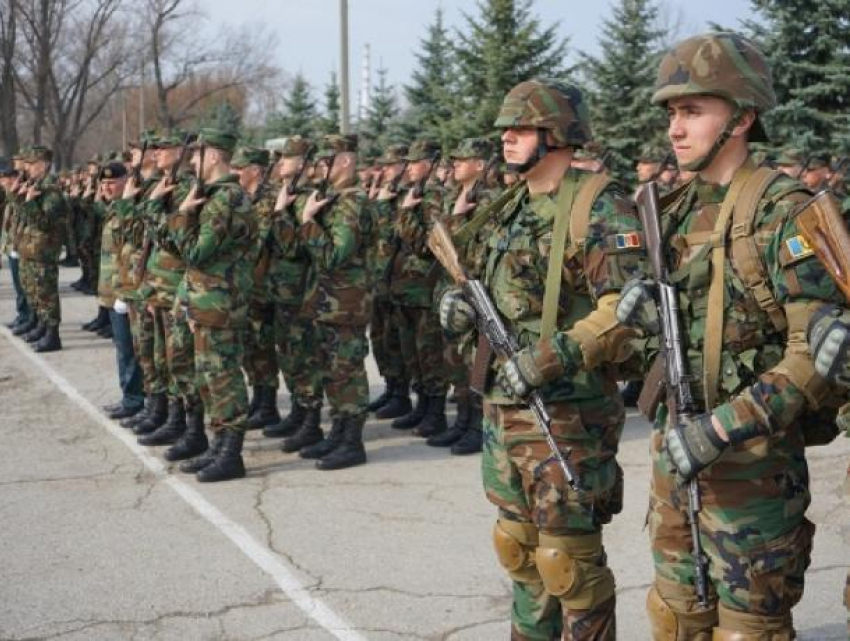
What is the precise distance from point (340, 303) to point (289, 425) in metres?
1.38

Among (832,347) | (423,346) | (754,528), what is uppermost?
(832,347)

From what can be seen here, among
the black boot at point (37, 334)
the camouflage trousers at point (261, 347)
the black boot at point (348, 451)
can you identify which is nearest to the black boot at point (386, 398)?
the camouflage trousers at point (261, 347)

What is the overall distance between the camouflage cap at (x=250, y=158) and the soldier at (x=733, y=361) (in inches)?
215

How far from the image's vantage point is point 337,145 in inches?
281

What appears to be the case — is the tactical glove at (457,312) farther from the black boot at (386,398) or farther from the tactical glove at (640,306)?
the black boot at (386,398)

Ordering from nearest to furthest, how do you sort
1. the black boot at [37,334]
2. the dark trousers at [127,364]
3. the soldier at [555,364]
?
the soldier at [555,364], the dark trousers at [127,364], the black boot at [37,334]

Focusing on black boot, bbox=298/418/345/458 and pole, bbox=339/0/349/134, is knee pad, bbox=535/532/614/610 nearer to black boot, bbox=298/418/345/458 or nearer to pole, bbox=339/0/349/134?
black boot, bbox=298/418/345/458

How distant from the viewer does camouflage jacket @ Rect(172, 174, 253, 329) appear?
237 inches

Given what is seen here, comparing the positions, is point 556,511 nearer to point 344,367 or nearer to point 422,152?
point 344,367

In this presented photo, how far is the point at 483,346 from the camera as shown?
363cm

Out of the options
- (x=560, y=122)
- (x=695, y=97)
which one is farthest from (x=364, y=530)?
(x=695, y=97)

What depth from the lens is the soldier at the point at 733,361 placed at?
254cm

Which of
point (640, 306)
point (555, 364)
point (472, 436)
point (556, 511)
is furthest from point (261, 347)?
point (640, 306)

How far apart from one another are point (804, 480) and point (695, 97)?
1.13 m
